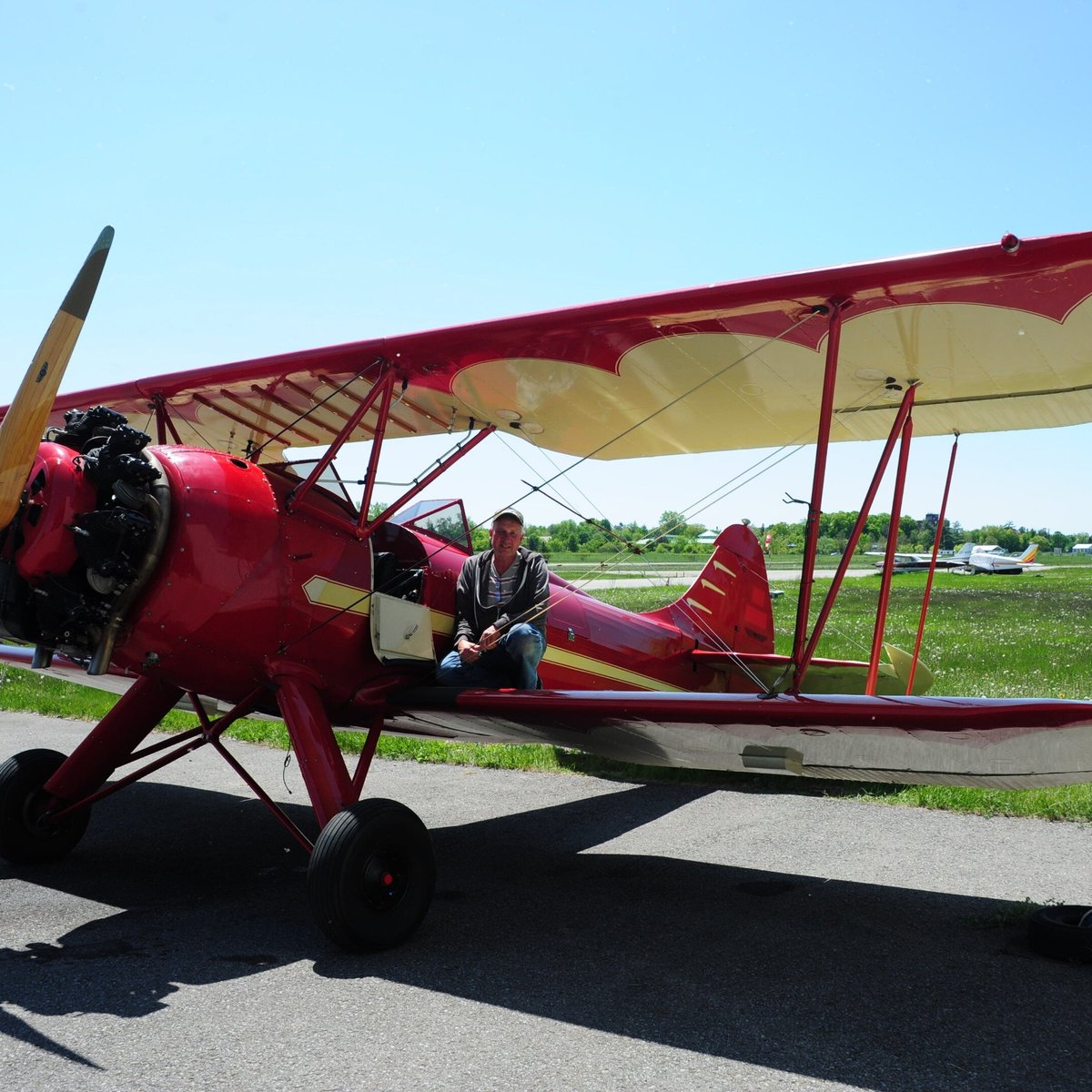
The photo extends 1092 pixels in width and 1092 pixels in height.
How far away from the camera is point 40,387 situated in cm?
397

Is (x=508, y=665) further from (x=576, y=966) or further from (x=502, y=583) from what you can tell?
(x=576, y=966)

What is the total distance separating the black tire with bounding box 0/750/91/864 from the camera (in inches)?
211

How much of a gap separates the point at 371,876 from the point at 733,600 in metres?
5.37

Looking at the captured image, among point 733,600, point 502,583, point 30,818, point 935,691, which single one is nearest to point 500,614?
point 502,583

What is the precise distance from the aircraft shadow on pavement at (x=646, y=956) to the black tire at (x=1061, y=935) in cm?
7

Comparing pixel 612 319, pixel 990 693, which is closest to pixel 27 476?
pixel 612 319

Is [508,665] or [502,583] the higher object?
[502,583]

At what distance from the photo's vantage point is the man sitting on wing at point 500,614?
17.5 ft

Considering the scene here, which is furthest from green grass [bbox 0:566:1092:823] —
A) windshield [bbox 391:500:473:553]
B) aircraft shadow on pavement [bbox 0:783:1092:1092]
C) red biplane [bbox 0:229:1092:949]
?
windshield [bbox 391:500:473:553]

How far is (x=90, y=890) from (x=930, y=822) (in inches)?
196

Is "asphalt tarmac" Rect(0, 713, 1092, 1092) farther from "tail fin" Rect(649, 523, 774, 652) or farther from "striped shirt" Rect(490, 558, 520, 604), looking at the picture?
"tail fin" Rect(649, 523, 774, 652)

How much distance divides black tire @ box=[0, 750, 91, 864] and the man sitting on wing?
2.25m

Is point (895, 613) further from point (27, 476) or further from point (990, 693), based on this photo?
point (27, 476)

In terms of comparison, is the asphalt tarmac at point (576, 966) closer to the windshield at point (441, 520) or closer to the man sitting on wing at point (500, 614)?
the man sitting on wing at point (500, 614)
